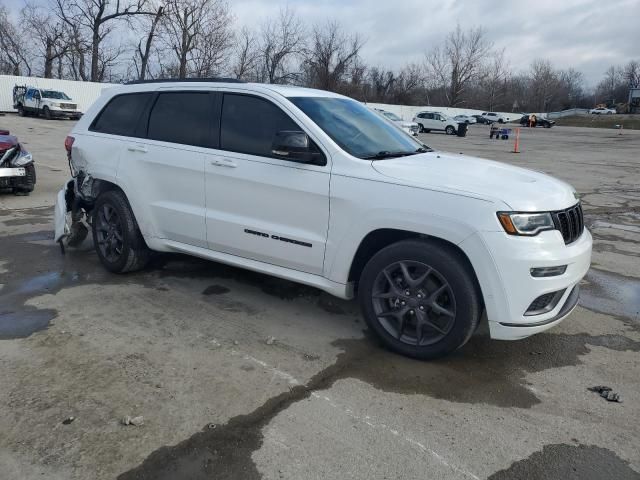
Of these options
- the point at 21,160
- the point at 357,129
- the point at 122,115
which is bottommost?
the point at 21,160

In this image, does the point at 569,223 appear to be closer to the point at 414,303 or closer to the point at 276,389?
the point at 414,303

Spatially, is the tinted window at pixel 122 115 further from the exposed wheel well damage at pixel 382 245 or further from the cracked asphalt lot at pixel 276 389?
the exposed wheel well damage at pixel 382 245

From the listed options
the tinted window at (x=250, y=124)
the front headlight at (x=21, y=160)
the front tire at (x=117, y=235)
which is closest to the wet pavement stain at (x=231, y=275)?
the front tire at (x=117, y=235)

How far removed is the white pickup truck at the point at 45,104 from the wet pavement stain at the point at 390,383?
3386 cm

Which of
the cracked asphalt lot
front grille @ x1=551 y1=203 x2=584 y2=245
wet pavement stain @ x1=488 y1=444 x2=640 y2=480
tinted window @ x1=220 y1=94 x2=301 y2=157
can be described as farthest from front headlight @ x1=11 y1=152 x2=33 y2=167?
wet pavement stain @ x1=488 y1=444 x2=640 y2=480

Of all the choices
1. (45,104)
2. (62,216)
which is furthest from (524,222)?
(45,104)

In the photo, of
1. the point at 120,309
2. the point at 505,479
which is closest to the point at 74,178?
the point at 120,309

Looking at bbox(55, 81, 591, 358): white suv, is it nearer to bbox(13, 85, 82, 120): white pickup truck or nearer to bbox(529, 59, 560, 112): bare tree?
bbox(13, 85, 82, 120): white pickup truck

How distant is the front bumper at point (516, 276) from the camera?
3.22m

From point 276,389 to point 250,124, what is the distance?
2.17m

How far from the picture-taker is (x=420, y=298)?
3.60 metres

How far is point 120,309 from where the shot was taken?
446 cm

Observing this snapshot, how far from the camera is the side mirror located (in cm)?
381

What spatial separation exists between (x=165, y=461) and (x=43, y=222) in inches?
241
